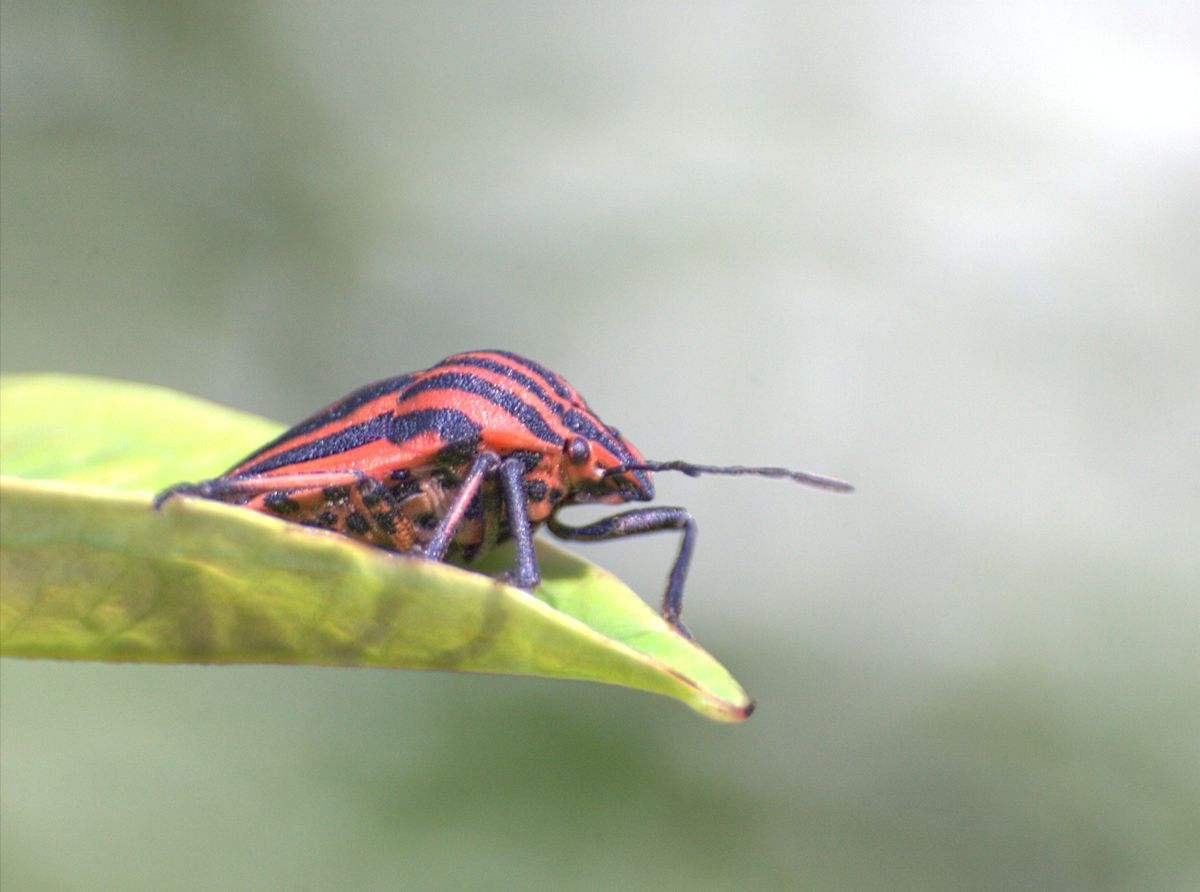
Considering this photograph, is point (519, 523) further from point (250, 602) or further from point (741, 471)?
point (250, 602)

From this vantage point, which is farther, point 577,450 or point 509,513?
point 577,450

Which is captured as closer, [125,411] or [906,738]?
[125,411]

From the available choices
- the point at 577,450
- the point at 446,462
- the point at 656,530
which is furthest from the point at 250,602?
the point at 656,530

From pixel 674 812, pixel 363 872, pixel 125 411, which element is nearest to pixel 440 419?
pixel 125 411

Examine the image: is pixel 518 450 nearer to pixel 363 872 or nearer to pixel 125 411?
pixel 125 411

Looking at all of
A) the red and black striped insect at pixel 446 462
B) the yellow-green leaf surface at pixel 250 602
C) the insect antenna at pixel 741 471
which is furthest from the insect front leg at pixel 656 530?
the yellow-green leaf surface at pixel 250 602

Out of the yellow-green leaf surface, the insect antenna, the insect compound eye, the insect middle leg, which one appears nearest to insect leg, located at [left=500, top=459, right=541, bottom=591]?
the insect middle leg
